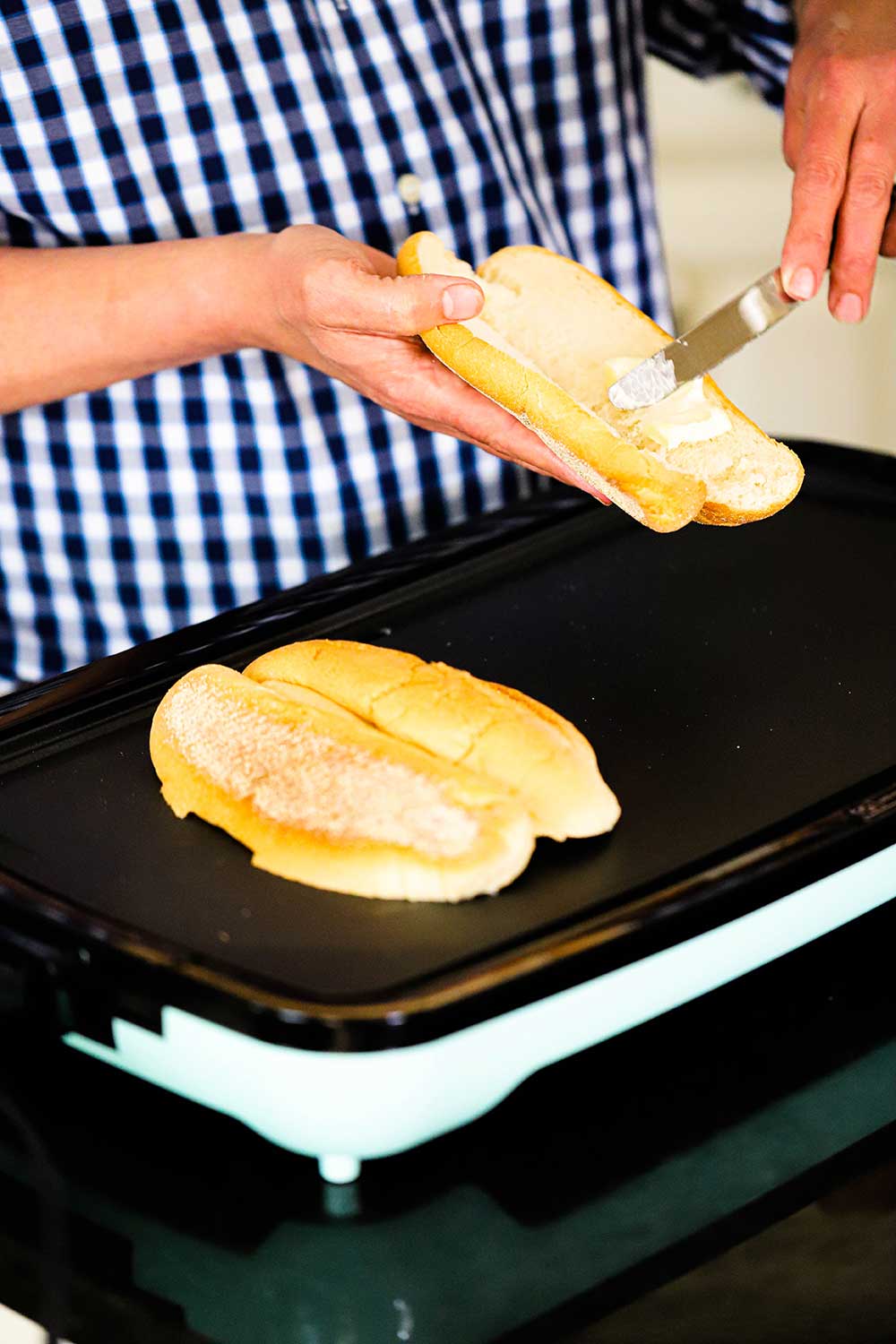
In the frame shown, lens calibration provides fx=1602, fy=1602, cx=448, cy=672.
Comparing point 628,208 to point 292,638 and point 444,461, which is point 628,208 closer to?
point 444,461

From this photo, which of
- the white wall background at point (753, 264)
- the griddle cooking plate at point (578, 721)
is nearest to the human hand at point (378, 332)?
the griddle cooking plate at point (578, 721)

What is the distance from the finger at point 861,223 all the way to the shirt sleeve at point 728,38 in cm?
44

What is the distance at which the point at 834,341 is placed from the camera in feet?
10.4

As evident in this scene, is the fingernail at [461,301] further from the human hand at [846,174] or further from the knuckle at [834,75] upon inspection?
the knuckle at [834,75]

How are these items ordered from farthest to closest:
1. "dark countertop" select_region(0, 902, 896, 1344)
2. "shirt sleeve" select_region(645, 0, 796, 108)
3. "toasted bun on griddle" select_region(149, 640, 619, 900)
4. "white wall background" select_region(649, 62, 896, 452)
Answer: "white wall background" select_region(649, 62, 896, 452)
"shirt sleeve" select_region(645, 0, 796, 108)
"toasted bun on griddle" select_region(149, 640, 619, 900)
"dark countertop" select_region(0, 902, 896, 1344)

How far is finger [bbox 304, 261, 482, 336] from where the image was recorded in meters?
1.09

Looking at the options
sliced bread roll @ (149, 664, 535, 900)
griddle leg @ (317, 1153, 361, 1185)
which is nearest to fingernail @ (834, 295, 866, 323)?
sliced bread roll @ (149, 664, 535, 900)

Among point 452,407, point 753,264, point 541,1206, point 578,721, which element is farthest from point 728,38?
point 753,264

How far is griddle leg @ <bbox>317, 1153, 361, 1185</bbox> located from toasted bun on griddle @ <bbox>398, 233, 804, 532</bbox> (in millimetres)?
487

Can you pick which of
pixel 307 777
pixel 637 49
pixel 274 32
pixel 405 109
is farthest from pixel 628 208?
pixel 307 777

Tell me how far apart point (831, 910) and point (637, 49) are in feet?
3.47

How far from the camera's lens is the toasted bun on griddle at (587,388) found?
1.11m

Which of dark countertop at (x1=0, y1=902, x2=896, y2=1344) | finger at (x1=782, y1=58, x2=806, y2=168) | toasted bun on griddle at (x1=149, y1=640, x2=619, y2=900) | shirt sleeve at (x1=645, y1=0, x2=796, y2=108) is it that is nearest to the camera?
dark countertop at (x1=0, y1=902, x2=896, y2=1344)

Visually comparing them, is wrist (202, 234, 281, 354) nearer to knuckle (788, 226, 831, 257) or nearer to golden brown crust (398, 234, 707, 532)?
→ golden brown crust (398, 234, 707, 532)
